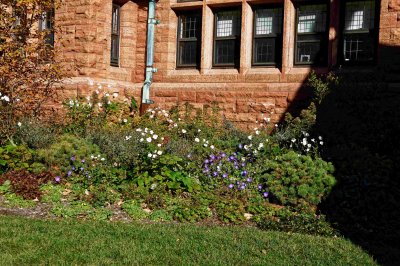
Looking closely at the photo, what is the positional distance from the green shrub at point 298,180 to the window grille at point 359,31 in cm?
417

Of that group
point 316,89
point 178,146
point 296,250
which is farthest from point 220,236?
point 316,89

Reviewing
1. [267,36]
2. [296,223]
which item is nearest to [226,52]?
[267,36]

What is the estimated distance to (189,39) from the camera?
1356cm

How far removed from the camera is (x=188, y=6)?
13.4 meters

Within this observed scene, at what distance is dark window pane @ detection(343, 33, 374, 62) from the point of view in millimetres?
11586

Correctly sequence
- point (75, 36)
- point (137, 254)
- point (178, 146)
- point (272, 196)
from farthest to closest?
point (75, 36)
point (178, 146)
point (272, 196)
point (137, 254)

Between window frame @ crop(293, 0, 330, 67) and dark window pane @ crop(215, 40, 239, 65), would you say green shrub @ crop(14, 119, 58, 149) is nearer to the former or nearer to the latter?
dark window pane @ crop(215, 40, 239, 65)

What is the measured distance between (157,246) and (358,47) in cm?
776

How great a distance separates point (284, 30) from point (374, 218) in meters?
5.98

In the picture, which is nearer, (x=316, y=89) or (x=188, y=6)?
(x=316, y=89)

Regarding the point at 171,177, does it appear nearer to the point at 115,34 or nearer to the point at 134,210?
the point at 134,210

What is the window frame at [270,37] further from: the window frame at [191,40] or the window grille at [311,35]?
the window frame at [191,40]

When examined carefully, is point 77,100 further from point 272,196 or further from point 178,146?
point 272,196

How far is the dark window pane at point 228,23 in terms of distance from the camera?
13.1 m
